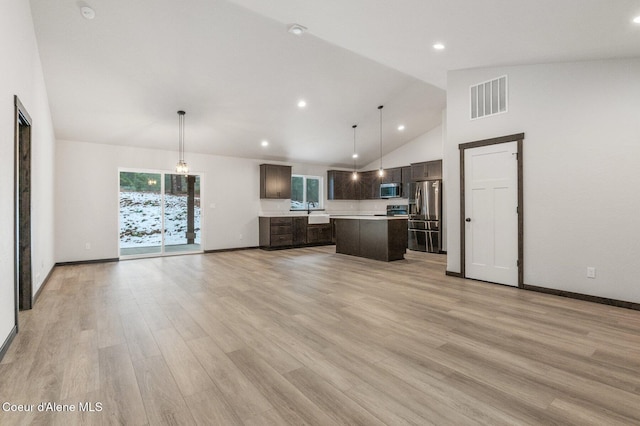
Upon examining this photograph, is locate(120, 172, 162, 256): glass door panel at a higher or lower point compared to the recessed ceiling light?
lower

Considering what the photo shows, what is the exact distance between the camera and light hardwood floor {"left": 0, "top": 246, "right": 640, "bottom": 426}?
1685 mm

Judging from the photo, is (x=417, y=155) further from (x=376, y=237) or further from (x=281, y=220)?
(x=281, y=220)

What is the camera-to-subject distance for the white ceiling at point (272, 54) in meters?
3.15

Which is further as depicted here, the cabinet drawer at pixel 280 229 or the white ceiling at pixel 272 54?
the cabinet drawer at pixel 280 229

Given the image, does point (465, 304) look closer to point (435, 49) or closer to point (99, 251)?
point (435, 49)

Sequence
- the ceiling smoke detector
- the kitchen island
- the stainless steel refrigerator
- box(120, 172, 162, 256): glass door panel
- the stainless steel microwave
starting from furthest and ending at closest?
the stainless steel microwave, the stainless steel refrigerator, box(120, 172, 162, 256): glass door panel, the kitchen island, the ceiling smoke detector

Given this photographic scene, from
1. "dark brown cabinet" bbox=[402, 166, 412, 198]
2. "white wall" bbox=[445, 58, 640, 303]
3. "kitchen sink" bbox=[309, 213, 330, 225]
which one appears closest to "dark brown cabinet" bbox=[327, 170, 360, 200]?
"kitchen sink" bbox=[309, 213, 330, 225]

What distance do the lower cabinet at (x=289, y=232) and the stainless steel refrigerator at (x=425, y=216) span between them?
2.56m

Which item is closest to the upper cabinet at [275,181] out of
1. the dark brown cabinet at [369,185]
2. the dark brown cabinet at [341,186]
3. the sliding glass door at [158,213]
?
the dark brown cabinet at [341,186]

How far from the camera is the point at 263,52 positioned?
4.43 meters

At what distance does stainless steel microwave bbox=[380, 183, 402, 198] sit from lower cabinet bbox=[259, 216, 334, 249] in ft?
6.44

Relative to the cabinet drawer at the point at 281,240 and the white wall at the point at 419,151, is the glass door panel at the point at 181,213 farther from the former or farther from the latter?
the white wall at the point at 419,151

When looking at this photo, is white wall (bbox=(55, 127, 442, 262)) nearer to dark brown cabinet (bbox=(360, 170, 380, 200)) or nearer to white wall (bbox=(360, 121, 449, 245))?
white wall (bbox=(360, 121, 449, 245))

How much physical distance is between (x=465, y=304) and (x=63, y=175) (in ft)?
24.4
